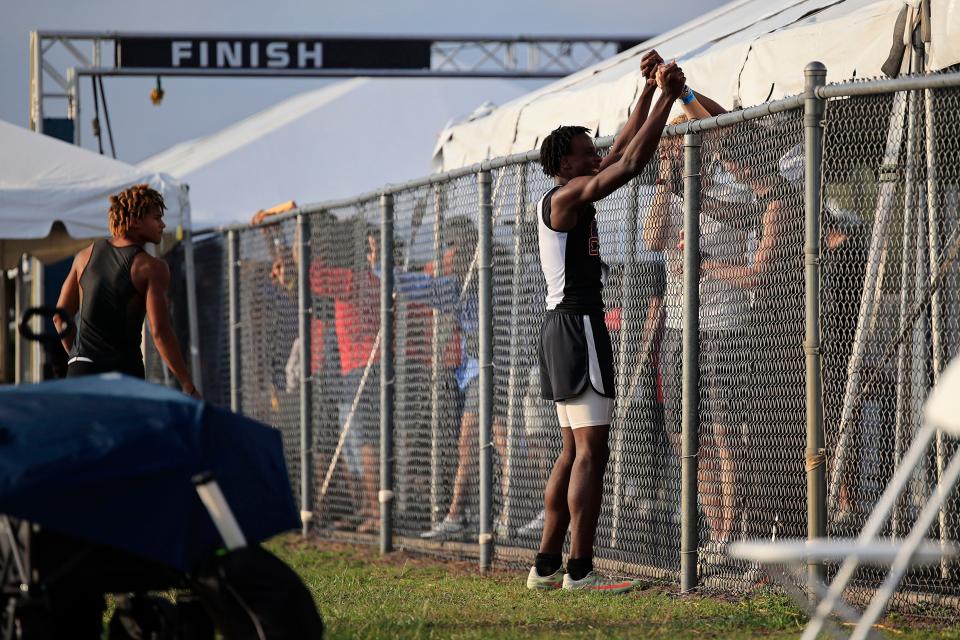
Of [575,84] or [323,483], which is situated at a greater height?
[575,84]

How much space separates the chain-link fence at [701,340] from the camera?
5.79 metres

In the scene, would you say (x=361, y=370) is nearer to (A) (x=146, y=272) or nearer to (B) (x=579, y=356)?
(A) (x=146, y=272)

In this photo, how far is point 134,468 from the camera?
3812mm

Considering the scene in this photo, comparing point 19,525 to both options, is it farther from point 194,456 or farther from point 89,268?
point 89,268

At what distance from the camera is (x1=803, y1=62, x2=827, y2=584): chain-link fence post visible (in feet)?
19.0

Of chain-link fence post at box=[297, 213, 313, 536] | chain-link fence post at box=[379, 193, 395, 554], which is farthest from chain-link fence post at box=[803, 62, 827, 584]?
chain-link fence post at box=[297, 213, 313, 536]

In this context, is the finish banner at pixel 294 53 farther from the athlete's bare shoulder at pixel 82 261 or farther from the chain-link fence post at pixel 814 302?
the chain-link fence post at pixel 814 302

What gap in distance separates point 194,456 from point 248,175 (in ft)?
60.5

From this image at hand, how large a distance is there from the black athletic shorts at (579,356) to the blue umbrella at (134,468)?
8.17ft

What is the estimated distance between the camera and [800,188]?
6062mm

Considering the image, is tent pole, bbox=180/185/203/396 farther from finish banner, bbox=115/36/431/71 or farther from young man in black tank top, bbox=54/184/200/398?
finish banner, bbox=115/36/431/71

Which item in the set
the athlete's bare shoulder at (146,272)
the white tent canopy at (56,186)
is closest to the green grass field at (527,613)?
the athlete's bare shoulder at (146,272)

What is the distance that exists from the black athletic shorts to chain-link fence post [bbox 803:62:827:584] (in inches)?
38.9

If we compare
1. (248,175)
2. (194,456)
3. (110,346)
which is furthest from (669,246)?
(248,175)
